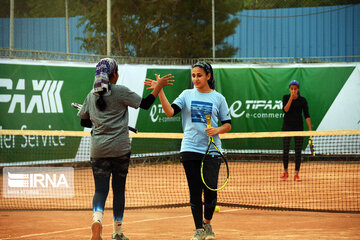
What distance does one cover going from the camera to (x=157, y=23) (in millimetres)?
19109

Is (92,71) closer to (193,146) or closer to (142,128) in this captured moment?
(142,128)

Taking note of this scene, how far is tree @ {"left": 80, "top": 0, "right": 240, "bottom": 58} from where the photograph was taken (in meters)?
15.5

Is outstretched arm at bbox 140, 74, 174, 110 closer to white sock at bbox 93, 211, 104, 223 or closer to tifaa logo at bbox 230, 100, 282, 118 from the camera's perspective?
white sock at bbox 93, 211, 104, 223

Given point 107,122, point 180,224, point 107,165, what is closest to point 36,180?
point 180,224

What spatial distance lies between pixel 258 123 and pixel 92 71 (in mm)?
4555

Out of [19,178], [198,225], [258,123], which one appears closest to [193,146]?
[198,225]

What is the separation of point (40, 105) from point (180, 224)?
612 centimetres

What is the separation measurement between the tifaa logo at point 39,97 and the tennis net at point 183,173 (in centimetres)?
58

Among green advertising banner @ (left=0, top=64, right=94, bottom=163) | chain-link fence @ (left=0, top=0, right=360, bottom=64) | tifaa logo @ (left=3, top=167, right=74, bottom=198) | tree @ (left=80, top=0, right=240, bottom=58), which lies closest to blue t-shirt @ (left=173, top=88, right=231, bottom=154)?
tifaa logo @ (left=3, top=167, right=74, bottom=198)

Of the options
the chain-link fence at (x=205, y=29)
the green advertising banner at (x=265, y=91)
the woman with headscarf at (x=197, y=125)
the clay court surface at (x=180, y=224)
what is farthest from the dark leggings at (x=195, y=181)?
the green advertising banner at (x=265, y=91)

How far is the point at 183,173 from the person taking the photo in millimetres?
12914

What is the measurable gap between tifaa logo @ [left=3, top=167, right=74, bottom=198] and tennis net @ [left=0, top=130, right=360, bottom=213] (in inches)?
3.1

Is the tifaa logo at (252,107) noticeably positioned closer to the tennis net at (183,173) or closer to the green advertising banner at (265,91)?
the green advertising banner at (265,91)

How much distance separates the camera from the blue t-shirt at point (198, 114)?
5852 millimetres
